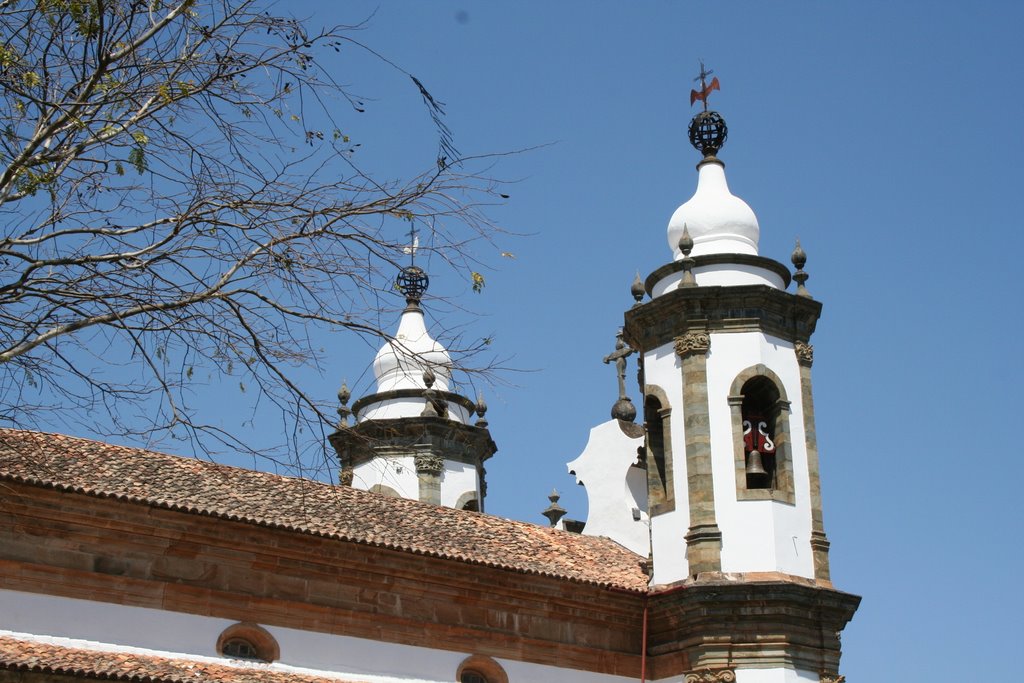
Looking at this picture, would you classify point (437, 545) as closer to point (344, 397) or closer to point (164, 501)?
point (164, 501)

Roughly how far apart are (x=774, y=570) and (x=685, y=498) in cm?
172

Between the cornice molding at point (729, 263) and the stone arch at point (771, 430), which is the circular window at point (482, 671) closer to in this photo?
the stone arch at point (771, 430)

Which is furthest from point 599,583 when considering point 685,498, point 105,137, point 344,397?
point 105,137

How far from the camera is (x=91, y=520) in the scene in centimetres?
1581

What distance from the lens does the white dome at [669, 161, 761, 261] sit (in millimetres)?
22594

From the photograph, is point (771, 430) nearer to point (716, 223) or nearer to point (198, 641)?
point (716, 223)

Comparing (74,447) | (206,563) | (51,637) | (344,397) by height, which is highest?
(344,397)

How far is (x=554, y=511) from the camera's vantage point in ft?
86.5

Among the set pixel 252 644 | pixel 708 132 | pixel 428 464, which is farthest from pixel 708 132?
pixel 252 644

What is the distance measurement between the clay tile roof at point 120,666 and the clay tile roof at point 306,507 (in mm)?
1680

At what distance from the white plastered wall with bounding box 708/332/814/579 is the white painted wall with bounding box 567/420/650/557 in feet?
8.87

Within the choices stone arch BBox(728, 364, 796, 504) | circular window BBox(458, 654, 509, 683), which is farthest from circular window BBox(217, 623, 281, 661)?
stone arch BBox(728, 364, 796, 504)

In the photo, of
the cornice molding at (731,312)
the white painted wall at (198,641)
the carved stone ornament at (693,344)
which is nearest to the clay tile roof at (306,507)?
the white painted wall at (198,641)

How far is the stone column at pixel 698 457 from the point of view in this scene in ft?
65.9
